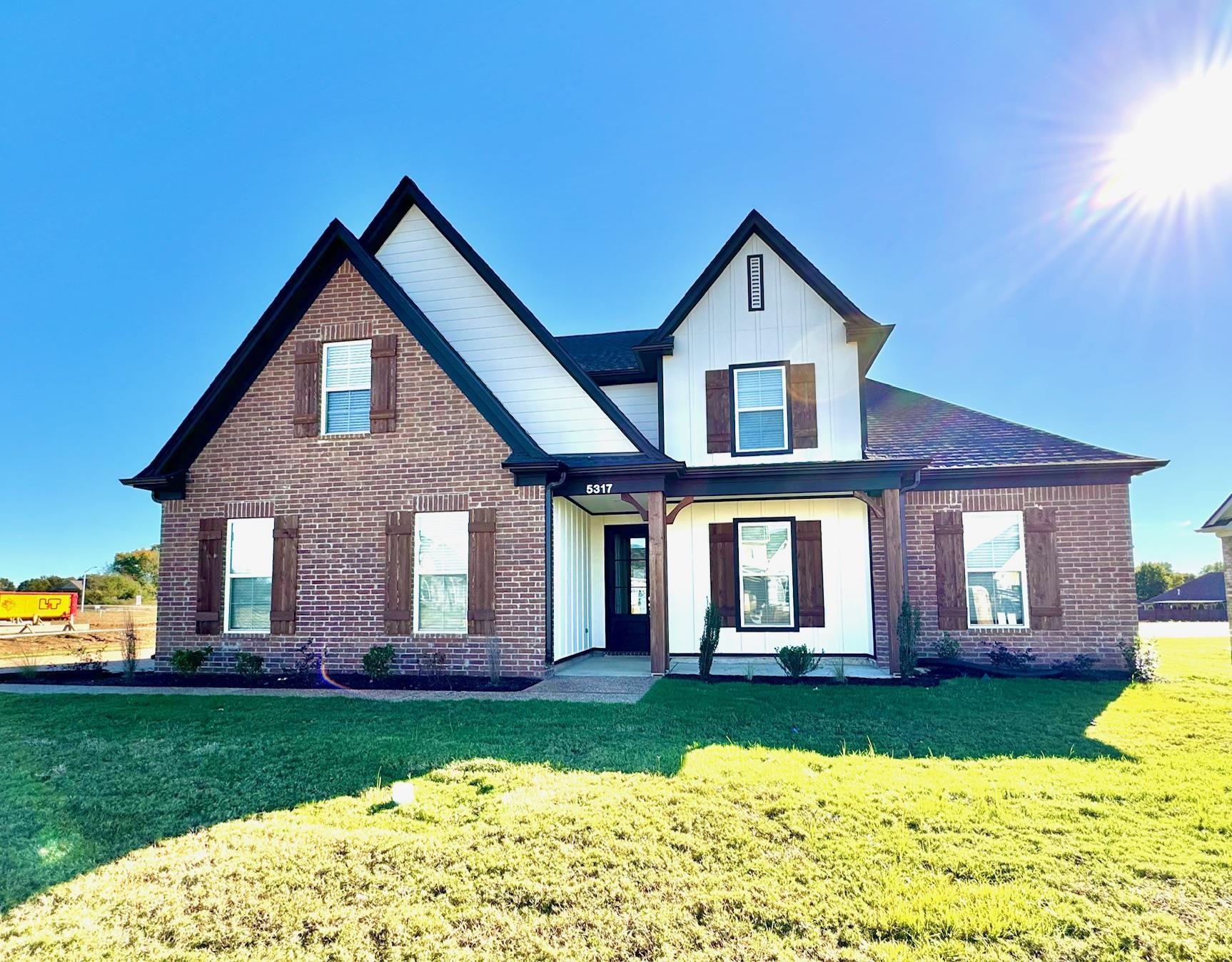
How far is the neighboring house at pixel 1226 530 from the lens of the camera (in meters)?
12.2

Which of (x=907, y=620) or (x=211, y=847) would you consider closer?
(x=211, y=847)

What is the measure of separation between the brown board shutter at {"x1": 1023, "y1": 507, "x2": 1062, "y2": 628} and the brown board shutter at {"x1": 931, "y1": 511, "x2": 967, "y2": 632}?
0.99 m

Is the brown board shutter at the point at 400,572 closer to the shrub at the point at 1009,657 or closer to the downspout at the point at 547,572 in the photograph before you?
→ the downspout at the point at 547,572

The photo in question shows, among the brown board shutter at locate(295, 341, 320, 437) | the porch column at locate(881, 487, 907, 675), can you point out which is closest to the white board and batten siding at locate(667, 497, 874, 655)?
the porch column at locate(881, 487, 907, 675)

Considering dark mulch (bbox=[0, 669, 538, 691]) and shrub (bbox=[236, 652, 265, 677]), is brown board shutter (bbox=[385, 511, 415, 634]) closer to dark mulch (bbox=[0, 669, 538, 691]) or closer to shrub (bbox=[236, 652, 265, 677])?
dark mulch (bbox=[0, 669, 538, 691])

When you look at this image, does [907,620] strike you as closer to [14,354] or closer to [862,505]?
[862,505]

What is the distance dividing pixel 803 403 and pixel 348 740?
8.89m

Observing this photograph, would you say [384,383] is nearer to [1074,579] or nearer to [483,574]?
[483,574]

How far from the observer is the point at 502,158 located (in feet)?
51.8

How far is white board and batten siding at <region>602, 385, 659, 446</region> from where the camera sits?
1311cm

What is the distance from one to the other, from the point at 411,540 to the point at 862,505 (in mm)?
7506


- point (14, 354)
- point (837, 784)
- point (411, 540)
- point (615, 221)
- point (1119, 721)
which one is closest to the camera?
point (837, 784)

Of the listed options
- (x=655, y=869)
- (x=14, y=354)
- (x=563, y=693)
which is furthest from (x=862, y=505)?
(x=14, y=354)

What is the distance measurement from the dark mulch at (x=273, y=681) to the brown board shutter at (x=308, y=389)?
3.82m
